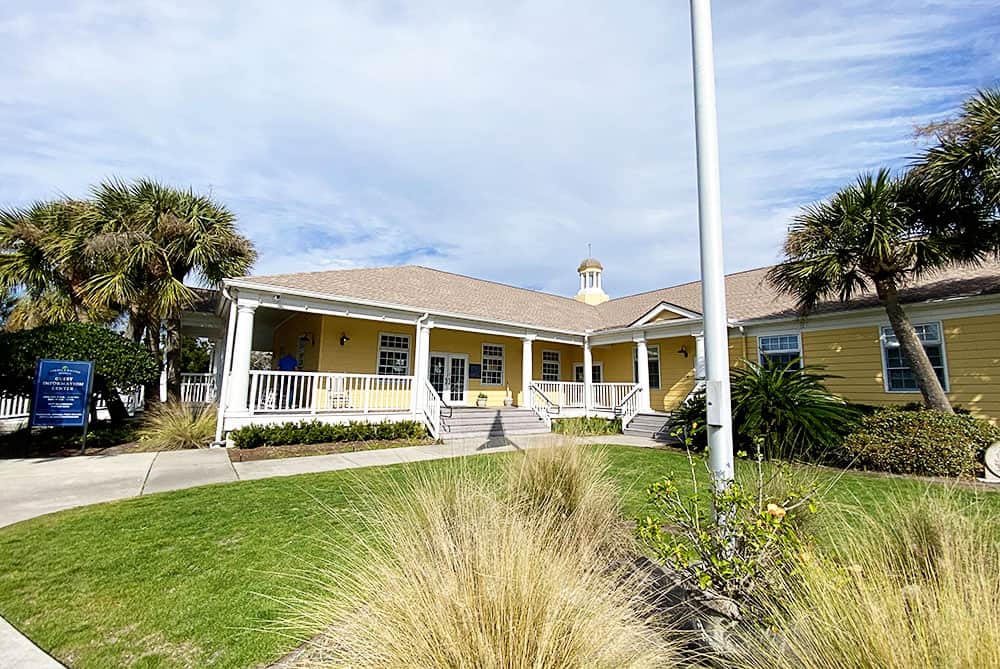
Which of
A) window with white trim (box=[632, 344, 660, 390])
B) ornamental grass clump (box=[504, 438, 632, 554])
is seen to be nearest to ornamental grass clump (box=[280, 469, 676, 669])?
ornamental grass clump (box=[504, 438, 632, 554])

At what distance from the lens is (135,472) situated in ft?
26.2

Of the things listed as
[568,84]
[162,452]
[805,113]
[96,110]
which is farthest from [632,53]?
[162,452]

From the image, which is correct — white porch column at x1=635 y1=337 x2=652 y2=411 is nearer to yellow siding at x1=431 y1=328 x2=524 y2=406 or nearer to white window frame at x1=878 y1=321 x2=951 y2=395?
yellow siding at x1=431 y1=328 x2=524 y2=406

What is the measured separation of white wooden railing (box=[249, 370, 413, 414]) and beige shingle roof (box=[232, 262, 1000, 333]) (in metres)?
2.43

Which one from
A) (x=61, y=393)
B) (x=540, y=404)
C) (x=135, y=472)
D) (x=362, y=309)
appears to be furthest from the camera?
(x=540, y=404)

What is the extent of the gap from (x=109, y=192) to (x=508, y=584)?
16.7 m

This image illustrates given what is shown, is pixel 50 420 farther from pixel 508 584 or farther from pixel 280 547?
pixel 508 584

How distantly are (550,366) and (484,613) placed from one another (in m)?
18.8

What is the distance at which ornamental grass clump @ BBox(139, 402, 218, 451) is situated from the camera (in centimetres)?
1061

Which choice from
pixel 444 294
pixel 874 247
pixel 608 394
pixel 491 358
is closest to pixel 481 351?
pixel 491 358

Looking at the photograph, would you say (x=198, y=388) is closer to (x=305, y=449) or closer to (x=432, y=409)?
(x=305, y=449)

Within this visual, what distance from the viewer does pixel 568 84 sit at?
628 cm

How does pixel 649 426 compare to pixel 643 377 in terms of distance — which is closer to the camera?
pixel 649 426

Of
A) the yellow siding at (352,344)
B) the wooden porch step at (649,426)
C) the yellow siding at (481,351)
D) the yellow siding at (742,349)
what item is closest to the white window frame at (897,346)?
the yellow siding at (742,349)
